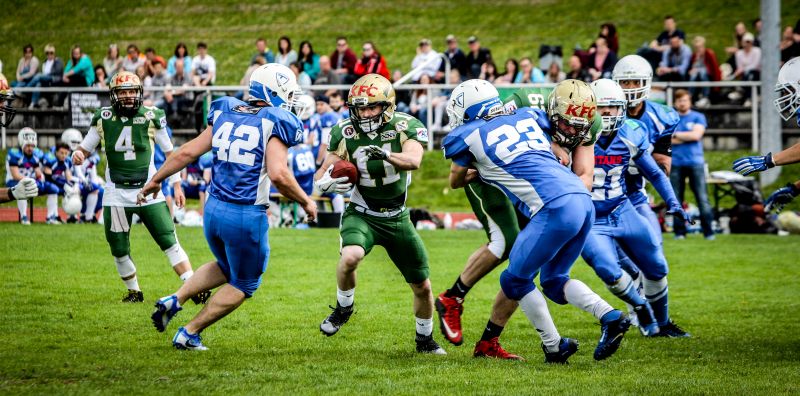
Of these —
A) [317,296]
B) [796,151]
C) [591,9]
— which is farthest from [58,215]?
[591,9]

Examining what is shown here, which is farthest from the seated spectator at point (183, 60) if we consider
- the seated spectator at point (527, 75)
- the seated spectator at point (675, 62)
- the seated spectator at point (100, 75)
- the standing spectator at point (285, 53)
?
the seated spectator at point (675, 62)

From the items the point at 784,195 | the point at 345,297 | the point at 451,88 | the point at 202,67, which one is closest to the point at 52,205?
the point at 202,67

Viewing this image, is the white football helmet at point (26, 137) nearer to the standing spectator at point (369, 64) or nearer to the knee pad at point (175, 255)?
the standing spectator at point (369, 64)

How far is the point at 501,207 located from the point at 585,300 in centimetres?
144

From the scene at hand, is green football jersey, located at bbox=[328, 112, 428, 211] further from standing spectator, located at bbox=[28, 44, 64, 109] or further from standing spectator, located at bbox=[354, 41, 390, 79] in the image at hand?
standing spectator, located at bbox=[28, 44, 64, 109]

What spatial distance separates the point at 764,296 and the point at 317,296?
4.61 metres

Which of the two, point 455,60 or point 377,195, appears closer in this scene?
point 377,195

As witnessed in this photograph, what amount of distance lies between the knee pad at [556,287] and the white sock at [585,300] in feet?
0.14

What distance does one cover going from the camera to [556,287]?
7.27m

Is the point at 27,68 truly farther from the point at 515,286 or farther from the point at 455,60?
the point at 515,286

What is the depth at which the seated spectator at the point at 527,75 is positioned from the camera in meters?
19.5

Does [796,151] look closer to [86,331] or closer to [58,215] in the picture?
[86,331]

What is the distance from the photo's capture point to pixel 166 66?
2292cm

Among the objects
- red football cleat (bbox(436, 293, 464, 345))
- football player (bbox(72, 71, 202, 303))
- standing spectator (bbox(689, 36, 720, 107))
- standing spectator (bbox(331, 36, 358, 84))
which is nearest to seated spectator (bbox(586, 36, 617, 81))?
standing spectator (bbox(689, 36, 720, 107))
